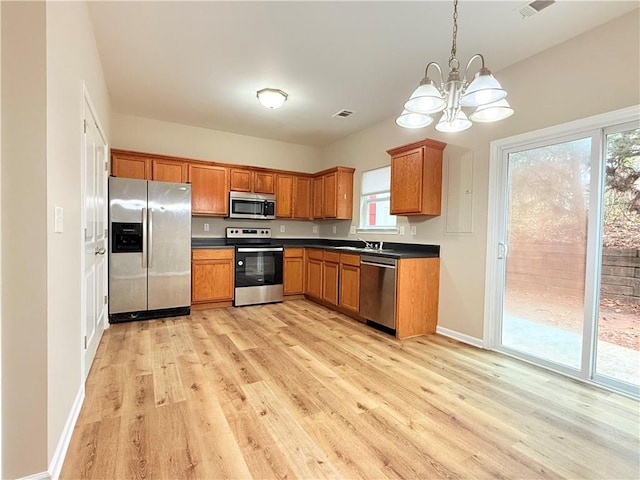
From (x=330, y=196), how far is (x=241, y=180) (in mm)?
1467

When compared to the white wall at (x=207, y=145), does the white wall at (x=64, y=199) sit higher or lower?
lower

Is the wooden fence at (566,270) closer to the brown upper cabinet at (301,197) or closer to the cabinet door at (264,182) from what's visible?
the brown upper cabinet at (301,197)

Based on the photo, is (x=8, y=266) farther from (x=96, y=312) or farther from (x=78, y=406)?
(x=96, y=312)

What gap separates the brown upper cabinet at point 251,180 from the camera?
16.0 ft

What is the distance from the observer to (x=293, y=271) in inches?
202

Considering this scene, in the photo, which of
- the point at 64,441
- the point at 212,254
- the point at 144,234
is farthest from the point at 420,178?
the point at 64,441

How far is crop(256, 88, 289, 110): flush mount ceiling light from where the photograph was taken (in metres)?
3.46

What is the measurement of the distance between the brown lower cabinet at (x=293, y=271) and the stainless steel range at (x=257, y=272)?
14 centimetres

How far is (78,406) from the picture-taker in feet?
6.26

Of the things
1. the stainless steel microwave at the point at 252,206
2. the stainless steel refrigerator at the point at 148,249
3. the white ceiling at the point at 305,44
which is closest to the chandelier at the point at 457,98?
the white ceiling at the point at 305,44

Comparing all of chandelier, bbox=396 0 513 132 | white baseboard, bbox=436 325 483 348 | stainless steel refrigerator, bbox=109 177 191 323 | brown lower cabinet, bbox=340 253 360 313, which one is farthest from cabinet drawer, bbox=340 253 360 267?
chandelier, bbox=396 0 513 132

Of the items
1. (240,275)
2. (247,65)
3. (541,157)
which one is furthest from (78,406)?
(541,157)

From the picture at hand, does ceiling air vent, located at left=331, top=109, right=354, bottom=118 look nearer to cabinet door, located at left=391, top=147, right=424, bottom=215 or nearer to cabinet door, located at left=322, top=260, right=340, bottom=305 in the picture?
cabinet door, located at left=391, top=147, right=424, bottom=215

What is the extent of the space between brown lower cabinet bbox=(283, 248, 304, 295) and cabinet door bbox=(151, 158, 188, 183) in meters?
1.90
